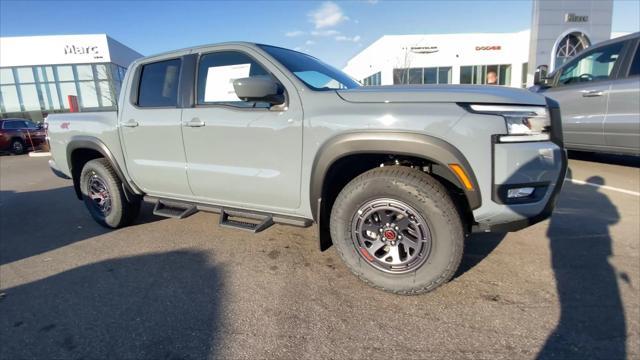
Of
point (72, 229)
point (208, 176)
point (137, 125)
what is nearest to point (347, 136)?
point (208, 176)

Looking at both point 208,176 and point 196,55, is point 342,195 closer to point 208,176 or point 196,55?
point 208,176

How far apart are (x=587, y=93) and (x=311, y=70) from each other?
16.3 ft

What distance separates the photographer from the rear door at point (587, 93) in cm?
554

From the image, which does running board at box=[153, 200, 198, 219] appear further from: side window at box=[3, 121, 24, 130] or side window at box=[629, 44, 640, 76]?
side window at box=[3, 121, 24, 130]

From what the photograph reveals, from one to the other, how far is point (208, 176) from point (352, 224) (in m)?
1.44

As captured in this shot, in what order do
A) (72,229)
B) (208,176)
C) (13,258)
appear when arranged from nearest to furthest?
(208,176) → (13,258) → (72,229)

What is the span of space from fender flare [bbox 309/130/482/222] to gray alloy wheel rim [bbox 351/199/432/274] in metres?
0.36

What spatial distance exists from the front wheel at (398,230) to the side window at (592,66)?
5088mm

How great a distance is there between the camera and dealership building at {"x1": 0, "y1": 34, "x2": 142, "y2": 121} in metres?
30.8

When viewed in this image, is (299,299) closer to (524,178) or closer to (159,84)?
(524,178)

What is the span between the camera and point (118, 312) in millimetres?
2541

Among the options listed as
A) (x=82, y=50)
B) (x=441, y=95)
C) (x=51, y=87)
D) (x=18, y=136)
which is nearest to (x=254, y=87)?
(x=441, y=95)

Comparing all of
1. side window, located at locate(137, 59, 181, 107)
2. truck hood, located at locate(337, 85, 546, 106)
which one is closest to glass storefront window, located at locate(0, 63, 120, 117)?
side window, located at locate(137, 59, 181, 107)

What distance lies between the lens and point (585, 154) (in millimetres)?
7531
